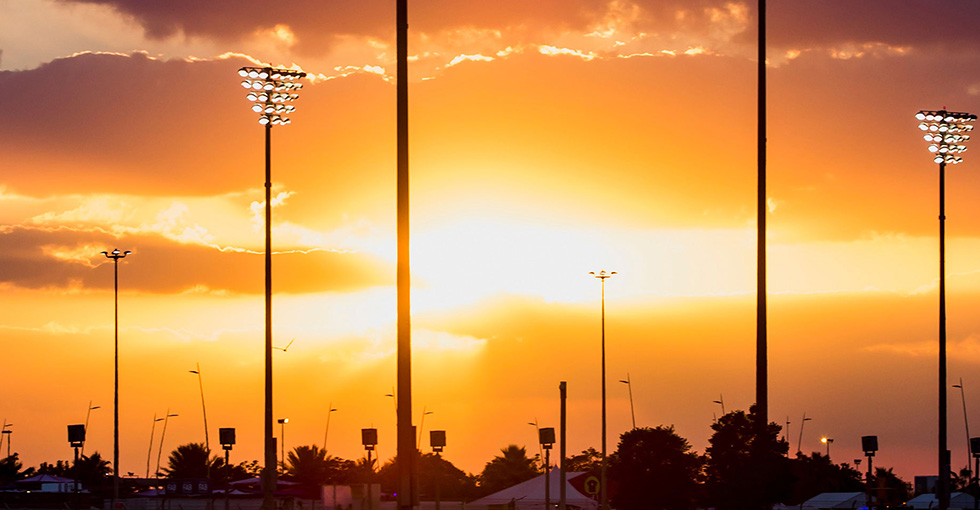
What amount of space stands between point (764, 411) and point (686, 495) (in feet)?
81.3

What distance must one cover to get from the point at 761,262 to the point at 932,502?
4150cm

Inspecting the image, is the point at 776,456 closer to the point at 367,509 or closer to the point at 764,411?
the point at 764,411

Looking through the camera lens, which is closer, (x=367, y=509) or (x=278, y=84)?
(x=367, y=509)

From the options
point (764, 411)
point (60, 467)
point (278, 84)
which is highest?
point (278, 84)

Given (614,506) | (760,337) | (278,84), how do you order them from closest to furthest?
(760,337) < (278,84) < (614,506)

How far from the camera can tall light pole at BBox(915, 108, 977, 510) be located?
190 ft

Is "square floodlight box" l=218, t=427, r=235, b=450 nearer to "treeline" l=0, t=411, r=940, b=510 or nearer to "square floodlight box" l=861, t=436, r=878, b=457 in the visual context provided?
"treeline" l=0, t=411, r=940, b=510

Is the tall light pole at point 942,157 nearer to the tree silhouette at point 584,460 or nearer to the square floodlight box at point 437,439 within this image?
the square floodlight box at point 437,439

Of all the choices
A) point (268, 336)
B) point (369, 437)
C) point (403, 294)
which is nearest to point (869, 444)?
point (369, 437)

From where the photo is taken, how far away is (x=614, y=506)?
6862cm

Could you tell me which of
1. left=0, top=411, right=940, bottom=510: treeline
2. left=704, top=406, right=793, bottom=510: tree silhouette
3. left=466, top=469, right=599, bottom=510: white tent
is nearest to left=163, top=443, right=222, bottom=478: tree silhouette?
left=0, top=411, right=940, bottom=510: treeline

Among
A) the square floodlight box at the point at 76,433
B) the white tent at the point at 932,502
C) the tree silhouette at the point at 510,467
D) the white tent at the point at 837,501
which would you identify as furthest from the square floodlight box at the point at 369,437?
the tree silhouette at the point at 510,467

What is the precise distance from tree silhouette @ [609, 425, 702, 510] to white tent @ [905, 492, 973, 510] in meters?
16.7

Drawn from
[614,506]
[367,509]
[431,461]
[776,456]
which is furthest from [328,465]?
[367,509]
